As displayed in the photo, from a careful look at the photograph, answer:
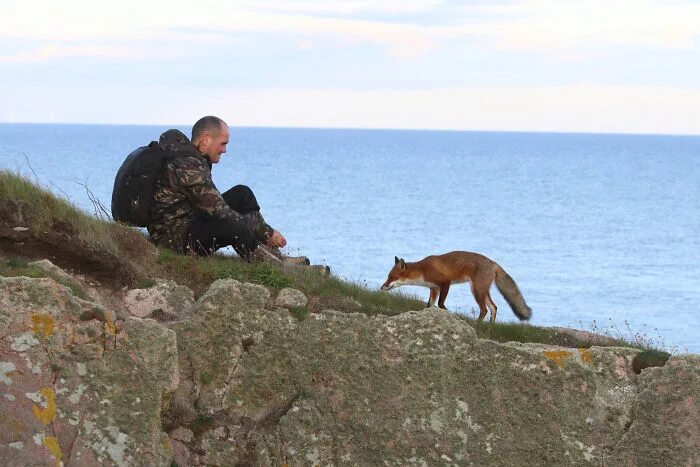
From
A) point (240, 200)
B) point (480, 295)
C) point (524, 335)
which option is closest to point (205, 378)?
Answer: point (524, 335)

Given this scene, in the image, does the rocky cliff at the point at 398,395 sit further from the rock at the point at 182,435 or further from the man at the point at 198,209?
the man at the point at 198,209

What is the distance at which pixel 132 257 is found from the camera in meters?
10.1

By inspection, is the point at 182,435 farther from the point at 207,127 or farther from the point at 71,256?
the point at 207,127

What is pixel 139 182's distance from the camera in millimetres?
11039

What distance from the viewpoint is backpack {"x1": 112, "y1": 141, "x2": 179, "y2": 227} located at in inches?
432

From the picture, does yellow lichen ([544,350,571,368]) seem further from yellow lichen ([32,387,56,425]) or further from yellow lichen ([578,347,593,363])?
yellow lichen ([32,387,56,425])

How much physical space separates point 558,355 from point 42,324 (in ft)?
14.3

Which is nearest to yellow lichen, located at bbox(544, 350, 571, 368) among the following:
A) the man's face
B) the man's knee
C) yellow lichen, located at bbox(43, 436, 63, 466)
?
yellow lichen, located at bbox(43, 436, 63, 466)

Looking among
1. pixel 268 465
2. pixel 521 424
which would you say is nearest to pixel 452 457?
pixel 521 424

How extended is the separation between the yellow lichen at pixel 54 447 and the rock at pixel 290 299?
241cm

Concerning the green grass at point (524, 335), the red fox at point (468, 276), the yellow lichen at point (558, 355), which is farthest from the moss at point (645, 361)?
the red fox at point (468, 276)

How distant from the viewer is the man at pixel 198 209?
11.0 meters

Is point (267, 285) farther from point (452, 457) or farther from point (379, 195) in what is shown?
point (379, 195)

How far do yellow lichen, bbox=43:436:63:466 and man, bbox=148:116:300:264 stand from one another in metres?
3.42
